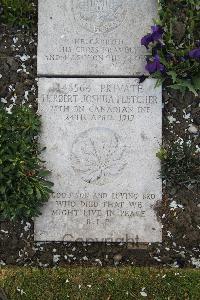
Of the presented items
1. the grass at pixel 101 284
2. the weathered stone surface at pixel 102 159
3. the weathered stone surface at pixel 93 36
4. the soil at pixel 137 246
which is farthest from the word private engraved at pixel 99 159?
the grass at pixel 101 284

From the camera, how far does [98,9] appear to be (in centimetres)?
457

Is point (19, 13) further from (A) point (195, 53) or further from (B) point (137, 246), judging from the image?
(B) point (137, 246)

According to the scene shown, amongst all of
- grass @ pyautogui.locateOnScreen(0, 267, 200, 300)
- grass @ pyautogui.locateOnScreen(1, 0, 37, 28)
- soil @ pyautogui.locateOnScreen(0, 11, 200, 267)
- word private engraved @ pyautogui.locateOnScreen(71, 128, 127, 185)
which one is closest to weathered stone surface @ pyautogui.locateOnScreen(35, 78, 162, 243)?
word private engraved @ pyautogui.locateOnScreen(71, 128, 127, 185)

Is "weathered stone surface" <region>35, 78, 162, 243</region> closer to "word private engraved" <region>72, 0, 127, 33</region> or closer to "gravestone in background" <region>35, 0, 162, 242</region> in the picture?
"gravestone in background" <region>35, 0, 162, 242</region>

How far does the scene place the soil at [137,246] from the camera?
456 cm

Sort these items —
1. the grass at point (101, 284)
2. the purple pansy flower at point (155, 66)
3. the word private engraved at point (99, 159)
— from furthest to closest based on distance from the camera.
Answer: the word private engraved at point (99, 159) < the purple pansy flower at point (155, 66) < the grass at point (101, 284)

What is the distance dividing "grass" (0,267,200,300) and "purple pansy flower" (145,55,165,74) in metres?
1.79

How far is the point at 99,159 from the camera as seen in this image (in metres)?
4.50

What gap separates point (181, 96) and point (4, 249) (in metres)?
2.19

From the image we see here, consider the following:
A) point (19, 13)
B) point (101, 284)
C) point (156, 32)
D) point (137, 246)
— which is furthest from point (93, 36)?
point (101, 284)

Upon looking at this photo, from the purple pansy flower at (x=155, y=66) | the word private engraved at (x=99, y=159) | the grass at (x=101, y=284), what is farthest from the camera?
the word private engraved at (x=99, y=159)

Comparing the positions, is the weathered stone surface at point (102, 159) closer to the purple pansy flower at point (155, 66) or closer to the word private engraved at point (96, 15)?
the purple pansy flower at point (155, 66)

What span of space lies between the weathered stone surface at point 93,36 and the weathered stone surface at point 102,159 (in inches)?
5.1

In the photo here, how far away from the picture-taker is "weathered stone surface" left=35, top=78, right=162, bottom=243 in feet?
14.8
